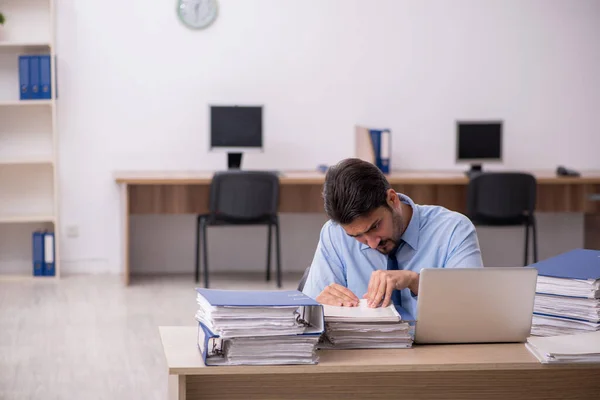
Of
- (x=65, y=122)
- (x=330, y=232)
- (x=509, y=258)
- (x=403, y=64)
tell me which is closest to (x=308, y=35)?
(x=403, y=64)

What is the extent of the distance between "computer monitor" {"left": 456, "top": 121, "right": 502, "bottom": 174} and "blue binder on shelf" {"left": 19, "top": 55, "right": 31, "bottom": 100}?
2864 millimetres

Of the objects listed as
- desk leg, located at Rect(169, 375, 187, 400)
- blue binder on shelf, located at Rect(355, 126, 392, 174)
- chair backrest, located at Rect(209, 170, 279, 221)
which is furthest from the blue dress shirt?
blue binder on shelf, located at Rect(355, 126, 392, 174)

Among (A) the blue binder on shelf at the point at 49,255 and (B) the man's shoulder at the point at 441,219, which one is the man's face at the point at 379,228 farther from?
(A) the blue binder on shelf at the point at 49,255

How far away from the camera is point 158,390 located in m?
3.48

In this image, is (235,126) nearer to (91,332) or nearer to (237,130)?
(237,130)

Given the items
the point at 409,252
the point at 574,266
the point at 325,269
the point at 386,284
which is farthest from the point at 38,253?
the point at 574,266

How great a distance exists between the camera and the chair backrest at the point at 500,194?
18.9ft

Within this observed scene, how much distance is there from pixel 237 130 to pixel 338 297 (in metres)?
4.02

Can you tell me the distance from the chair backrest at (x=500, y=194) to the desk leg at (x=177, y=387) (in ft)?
13.7

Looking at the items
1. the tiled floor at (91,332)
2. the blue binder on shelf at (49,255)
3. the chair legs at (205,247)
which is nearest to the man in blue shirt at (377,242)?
the tiled floor at (91,332)

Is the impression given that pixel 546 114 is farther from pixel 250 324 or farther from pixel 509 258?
pixel 250 324

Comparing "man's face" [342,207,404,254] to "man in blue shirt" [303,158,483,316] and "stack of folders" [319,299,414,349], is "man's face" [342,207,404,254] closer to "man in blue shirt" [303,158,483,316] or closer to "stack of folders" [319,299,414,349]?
"man in blue shirt" [303,158,483,316]

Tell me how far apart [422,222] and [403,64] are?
13.5 ft

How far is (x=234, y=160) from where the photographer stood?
6.09 meters
